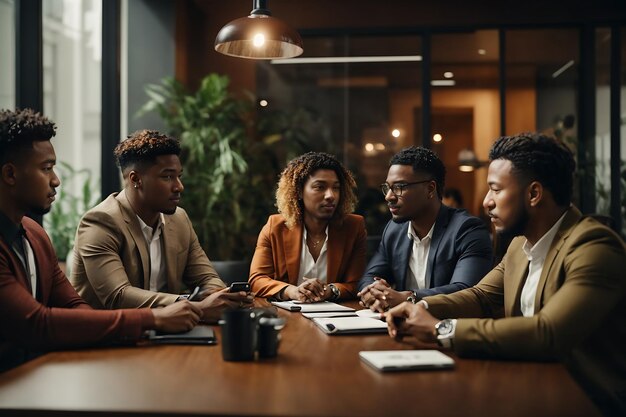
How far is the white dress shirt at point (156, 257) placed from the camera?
299cm

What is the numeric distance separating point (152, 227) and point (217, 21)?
4.48 metres

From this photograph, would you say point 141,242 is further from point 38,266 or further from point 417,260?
point 417,260

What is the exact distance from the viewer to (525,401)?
4.50 ft

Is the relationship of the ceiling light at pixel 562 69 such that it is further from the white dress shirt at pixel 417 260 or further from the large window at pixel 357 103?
the white dress shirt at pixel 417 260

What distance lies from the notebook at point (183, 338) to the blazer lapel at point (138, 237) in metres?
0.87

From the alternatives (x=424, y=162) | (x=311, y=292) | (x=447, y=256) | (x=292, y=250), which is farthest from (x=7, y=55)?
(x=447, y=256)

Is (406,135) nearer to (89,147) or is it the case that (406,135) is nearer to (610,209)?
(610,209)

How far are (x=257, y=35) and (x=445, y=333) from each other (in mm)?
1744

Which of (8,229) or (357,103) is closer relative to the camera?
(8,229)

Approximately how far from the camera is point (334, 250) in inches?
135

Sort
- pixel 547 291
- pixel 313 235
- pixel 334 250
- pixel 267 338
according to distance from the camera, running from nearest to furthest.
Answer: pixel 267 338, pixel 547 291, pixel 334 250, pixel 313 235

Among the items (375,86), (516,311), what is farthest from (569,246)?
(375,86)

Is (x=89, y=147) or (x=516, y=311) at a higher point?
(x=89, y=147)

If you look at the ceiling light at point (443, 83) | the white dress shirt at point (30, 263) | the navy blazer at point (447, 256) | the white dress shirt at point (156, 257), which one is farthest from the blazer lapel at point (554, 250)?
the ceiling light at point (443, 83)
